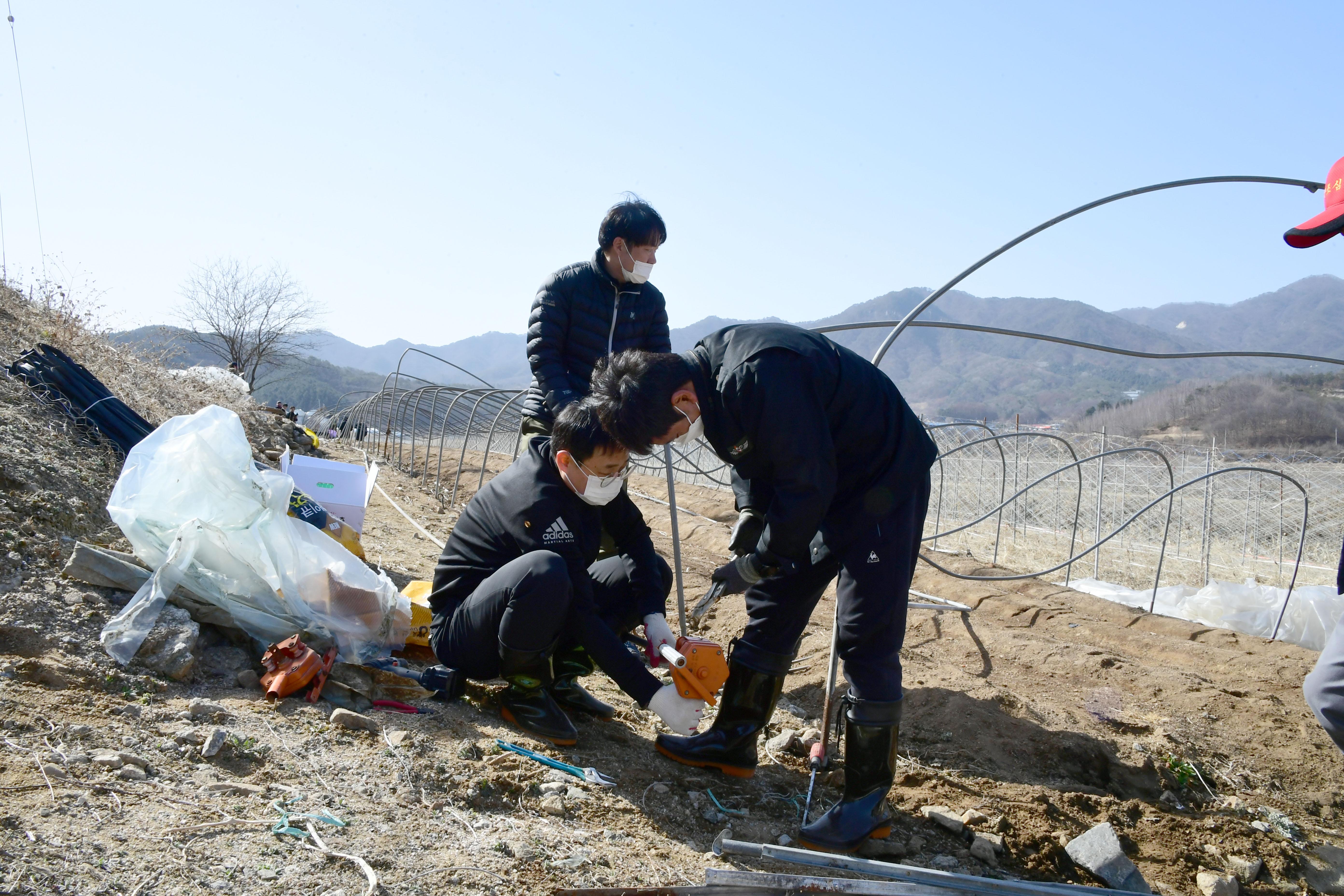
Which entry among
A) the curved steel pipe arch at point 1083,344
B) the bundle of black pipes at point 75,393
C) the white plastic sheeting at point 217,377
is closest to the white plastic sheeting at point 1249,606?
the curved steel pipe arch at point 1083,344

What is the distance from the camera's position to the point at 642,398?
1.99 m

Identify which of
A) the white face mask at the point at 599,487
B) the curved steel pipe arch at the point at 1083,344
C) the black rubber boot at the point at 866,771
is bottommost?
the black rubber boot at the point at 866,771

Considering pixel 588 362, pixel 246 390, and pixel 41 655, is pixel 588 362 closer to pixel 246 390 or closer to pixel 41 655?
pixel 41 655

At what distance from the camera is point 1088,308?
189500 mm

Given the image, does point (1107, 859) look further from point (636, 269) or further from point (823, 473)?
point (636, 269)

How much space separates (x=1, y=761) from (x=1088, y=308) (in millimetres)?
214451

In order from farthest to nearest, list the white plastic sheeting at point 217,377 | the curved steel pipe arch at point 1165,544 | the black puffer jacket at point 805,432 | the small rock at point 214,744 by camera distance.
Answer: the white plastic sheeting at point 217,377 → the curved steel pipe arch at point 1165,544 → the black puffer jacket at point 805,432 → the small rock at point 214,744

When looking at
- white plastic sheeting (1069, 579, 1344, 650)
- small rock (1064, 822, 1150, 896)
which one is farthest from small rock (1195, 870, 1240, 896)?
white plastic sheeting (1069, 579, 1344, 650)

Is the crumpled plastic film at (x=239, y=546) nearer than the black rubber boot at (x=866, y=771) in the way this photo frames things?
No

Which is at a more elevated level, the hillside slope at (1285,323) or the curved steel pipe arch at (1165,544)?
the hillside slope at (1285,323)

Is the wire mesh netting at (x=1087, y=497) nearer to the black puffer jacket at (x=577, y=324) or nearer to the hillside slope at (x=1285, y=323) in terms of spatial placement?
the black puffer jacket at (x=577, y=324)

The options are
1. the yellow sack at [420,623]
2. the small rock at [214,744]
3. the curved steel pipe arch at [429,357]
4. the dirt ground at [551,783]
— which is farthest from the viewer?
the curved steel pipe arch at [429,357]

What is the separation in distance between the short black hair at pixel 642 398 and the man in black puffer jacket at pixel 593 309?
0.95 metres

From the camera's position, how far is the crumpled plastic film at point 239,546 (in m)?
2.60
